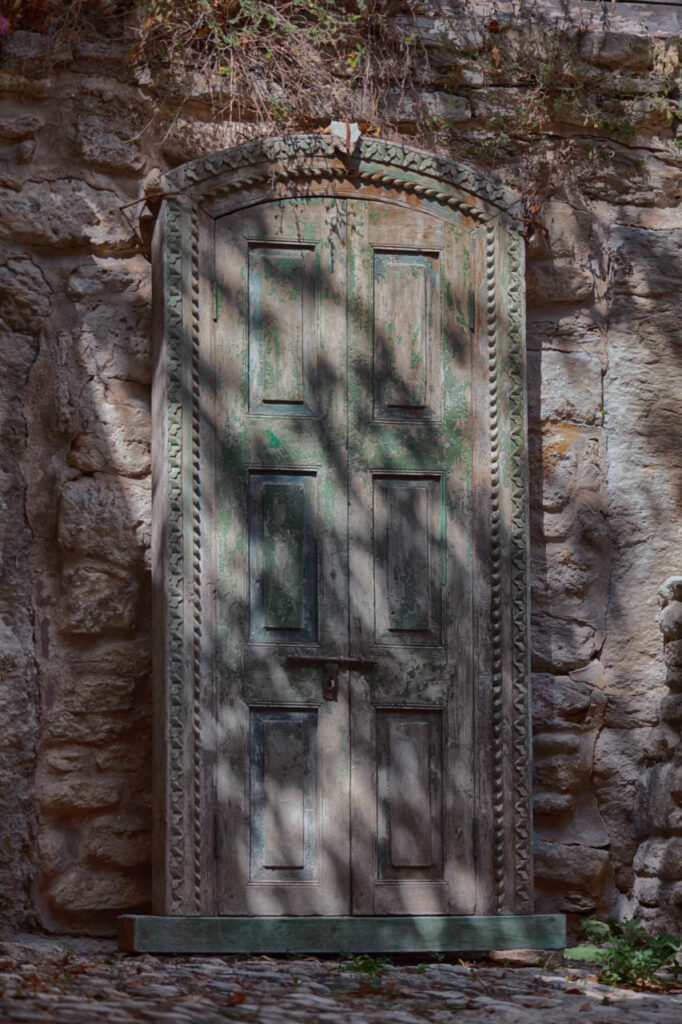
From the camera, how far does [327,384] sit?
4.46 m

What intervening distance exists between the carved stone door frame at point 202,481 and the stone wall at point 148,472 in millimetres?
180

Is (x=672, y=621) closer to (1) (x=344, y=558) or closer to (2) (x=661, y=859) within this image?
(2) (x=661, y=859)

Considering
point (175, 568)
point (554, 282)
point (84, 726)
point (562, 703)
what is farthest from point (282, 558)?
point (554, 282)

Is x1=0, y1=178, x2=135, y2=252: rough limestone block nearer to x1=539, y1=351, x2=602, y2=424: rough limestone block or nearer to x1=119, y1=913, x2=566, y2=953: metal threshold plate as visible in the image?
x1=539, y1=351, x2=602, y2=424: rough limestone block

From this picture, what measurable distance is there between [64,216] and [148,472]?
2.75 feet

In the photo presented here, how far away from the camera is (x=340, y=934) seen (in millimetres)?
4059

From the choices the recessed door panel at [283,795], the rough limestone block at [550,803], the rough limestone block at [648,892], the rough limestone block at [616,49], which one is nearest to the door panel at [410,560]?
the recessed door panel at [283,795]

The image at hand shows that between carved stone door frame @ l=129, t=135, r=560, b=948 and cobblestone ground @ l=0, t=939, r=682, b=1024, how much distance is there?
38 centimetres

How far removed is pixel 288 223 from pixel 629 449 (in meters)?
1.34

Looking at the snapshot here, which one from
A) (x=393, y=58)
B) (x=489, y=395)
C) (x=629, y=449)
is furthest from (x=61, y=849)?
(x=393, y=58)

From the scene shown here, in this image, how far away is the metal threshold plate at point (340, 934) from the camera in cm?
397

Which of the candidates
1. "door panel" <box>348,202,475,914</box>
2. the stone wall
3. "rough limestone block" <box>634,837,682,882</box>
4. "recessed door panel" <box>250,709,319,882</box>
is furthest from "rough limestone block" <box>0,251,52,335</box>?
"rough limestone block" <box>634,837,682,882</box>

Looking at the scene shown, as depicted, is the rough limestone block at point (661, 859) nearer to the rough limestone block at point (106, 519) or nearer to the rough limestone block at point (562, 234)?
the rough limestone block at point (106, 519)

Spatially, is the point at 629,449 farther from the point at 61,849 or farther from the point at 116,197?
the point at 61,849
